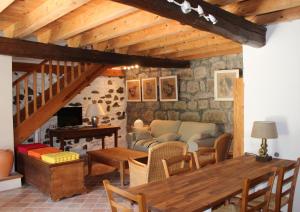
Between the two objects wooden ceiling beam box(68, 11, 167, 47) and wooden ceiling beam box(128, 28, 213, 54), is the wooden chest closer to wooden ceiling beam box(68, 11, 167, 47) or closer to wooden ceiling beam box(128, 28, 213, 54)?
wooden ceiling beam box(68, 11, 167, 47)

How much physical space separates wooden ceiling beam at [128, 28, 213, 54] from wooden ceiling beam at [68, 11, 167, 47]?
710 millimetres

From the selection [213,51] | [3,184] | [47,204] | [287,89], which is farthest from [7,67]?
[287,89]

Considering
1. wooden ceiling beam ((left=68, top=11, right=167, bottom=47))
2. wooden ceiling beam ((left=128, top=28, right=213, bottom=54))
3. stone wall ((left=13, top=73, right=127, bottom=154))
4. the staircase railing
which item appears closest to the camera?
wooden ceiling beam ((left=68, top=11, right=167, bottom=47))

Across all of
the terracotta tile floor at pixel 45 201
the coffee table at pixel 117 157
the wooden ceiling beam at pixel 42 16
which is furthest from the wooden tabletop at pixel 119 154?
the wooden ceiling beam at pixel 42 16

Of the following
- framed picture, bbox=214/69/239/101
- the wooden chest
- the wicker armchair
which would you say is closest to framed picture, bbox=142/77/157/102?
framed picture, bbox=214/69/239/101

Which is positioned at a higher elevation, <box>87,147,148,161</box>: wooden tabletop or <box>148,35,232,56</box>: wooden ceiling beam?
<box>148,35,232,56</box>: wooden ceiling beam

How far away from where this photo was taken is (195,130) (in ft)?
19.6

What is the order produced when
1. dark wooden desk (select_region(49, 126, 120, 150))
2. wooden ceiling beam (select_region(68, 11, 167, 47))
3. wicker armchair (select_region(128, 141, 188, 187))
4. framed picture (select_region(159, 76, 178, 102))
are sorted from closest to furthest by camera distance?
wooden ceiling beam (select_region(68, 11, 167, 47))
wicker armchair (select_region(128, 141, 188, 187))
dark wooden desk (select_region(49, 126, 120, 150))
framed picture (select_region(159, 76, 178, 102))

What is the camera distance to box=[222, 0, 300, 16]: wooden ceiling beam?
108 inches

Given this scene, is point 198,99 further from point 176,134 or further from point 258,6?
point 258,6

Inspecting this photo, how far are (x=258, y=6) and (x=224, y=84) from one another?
3.06 m

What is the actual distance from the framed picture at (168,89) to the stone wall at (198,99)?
0.12 m

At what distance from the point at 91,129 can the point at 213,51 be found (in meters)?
3.15

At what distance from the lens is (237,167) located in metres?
2.95
